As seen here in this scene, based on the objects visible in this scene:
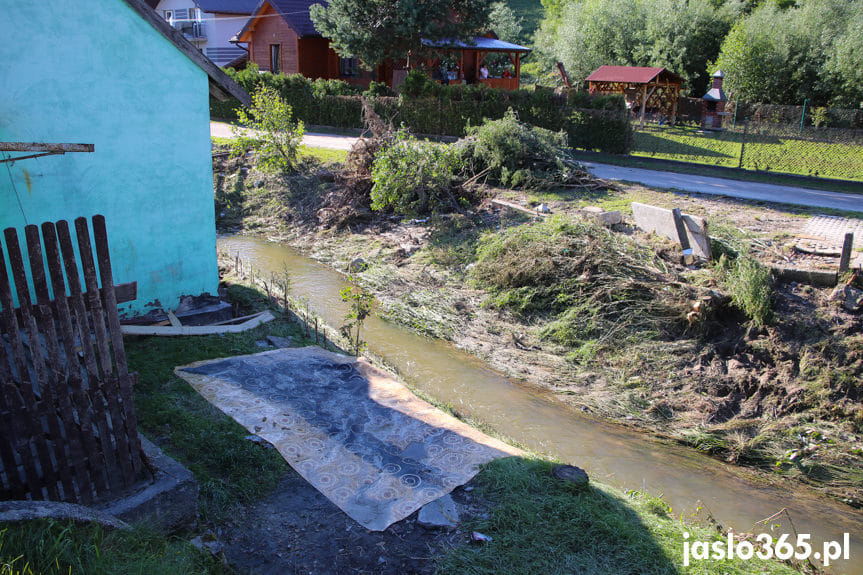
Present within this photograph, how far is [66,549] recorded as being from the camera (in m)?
3.33

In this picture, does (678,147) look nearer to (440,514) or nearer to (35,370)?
(440,514)

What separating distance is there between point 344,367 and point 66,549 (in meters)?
4.39

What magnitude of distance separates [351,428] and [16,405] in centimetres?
290

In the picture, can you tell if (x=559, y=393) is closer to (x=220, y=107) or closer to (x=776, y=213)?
(x=776, y=213)

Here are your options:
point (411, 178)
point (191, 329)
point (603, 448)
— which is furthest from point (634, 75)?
point (191, 329)

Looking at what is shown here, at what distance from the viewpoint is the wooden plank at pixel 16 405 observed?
3.96 m

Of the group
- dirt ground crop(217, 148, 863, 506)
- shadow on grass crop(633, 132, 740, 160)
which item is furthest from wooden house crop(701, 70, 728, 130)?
dirt ground crop(217, 148, 863, 506)

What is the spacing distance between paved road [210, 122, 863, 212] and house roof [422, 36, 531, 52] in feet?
35.5

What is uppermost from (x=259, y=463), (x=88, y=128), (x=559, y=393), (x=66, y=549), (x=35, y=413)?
(x=88, y=128)

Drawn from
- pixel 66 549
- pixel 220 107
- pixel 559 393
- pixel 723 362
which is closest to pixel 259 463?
pixel 66 549

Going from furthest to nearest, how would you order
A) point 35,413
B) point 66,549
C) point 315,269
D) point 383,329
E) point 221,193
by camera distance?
1. point 221,193
2. point 315,269
3. point 383,329
4. point 35,413
5. point 66,549

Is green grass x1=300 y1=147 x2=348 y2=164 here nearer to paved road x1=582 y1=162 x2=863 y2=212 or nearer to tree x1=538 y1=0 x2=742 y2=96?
paved road x1=582 y1=162 x2=863 y2=212

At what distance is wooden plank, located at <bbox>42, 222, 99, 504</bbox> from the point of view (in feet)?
13.3

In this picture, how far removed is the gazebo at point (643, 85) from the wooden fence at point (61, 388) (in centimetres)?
2971
